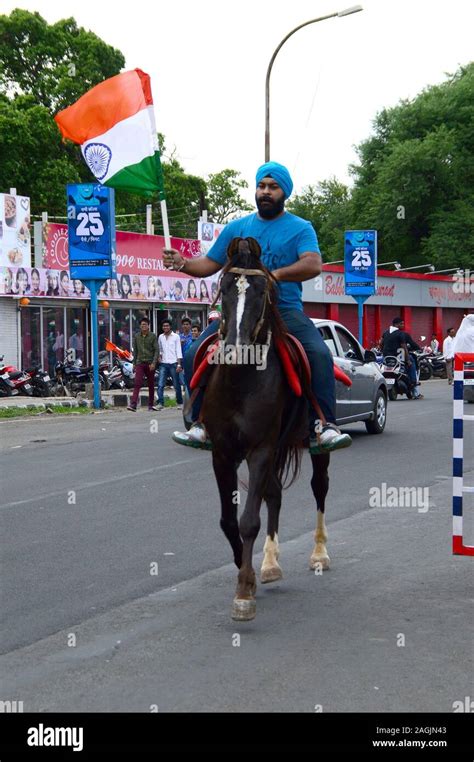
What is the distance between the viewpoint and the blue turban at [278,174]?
21.2 feet

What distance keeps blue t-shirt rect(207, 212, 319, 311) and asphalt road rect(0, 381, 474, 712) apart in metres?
1.90

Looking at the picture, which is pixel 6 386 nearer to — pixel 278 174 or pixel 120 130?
pixel 120 130

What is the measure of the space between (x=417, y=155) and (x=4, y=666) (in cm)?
6067

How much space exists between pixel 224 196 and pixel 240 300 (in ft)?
219

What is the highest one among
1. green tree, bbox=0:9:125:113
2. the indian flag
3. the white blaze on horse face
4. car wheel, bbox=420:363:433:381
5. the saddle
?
green tree, bbox=0:9:125:113

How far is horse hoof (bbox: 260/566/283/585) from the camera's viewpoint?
6.74 meters

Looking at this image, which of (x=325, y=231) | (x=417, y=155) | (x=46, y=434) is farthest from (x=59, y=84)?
(x=46, y=434)

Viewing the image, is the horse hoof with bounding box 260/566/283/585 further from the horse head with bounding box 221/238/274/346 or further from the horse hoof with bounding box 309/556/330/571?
the horse head with bounding box 221/238/274/346

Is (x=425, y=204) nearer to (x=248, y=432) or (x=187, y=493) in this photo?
(x=187, y=493)

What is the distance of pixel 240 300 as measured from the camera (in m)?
5.76

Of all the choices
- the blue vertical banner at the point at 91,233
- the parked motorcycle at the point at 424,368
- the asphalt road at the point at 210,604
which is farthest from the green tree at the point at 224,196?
the asphalt road at the point at 210,604

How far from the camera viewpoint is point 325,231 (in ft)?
241

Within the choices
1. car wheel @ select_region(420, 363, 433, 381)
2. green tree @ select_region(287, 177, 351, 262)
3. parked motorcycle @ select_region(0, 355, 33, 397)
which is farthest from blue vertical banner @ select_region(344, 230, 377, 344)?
green tree @ select_region(287, 177, 351, 262)
